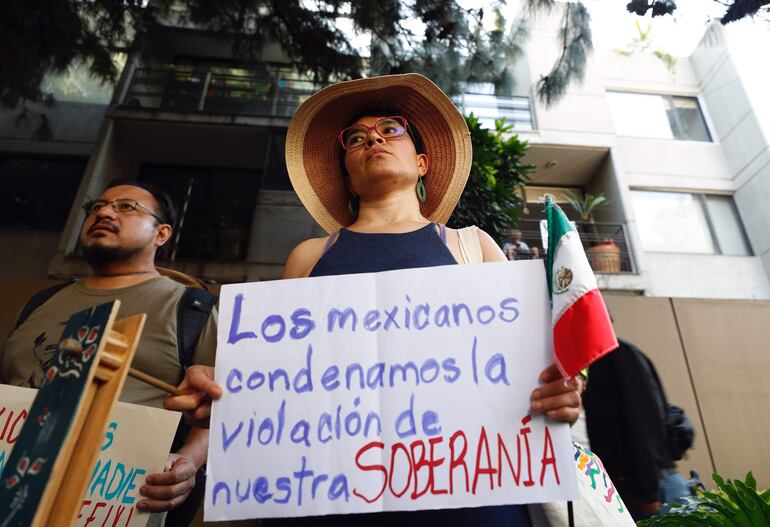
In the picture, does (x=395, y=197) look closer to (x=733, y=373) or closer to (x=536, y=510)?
(x=536, y=510)

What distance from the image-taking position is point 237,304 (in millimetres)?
1126

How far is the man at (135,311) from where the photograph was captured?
4.30ft

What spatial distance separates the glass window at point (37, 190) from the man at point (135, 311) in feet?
25.1

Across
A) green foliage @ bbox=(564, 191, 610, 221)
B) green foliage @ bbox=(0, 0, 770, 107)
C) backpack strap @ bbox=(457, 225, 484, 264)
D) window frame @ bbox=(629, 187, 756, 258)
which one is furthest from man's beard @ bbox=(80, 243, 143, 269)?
window frame @ bbox=(629, 187, 756, 258)

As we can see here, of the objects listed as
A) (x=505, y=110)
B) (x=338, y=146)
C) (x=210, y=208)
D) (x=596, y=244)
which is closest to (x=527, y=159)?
(x=505, y=110)

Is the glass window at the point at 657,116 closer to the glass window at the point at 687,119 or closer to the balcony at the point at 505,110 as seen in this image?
the glass window at the point at 687,119

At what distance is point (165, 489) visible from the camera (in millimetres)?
1121

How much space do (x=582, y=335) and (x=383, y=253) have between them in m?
0.63

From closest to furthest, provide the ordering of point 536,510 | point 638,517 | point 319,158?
point 536,510
point 319,158
point 638,517

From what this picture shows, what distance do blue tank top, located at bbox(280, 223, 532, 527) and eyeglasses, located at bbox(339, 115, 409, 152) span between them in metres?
0.34

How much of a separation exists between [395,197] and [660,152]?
10.2m

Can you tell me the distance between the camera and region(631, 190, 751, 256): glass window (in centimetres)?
886

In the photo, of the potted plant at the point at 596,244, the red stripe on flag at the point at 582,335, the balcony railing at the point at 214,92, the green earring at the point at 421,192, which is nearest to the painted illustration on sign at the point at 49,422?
the red stripe on flag at the point at 582,335

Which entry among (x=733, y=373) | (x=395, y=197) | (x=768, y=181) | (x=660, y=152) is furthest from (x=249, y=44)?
(x=768, y=181)
